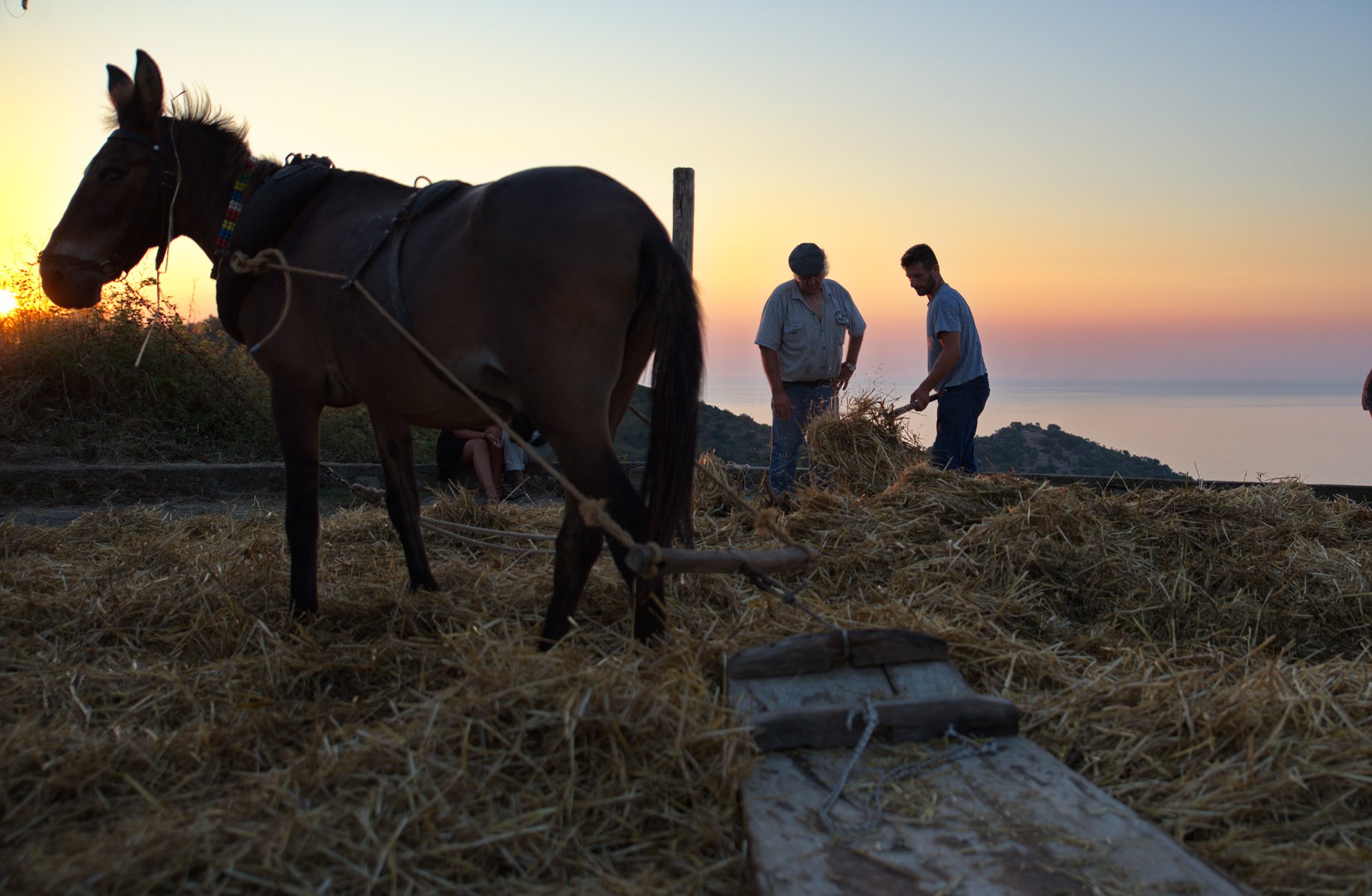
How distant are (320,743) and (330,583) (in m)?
1.87

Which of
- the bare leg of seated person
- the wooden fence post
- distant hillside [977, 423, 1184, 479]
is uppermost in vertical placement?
the wooden fence post

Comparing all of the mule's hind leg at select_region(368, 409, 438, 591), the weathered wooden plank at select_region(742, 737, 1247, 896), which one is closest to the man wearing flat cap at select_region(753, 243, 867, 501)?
the mule's hind leg at select_region(368, 409, 438, 591)

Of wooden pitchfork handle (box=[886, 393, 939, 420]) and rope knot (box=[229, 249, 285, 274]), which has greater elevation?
rope knot (box=[229, 249, 285, 274])

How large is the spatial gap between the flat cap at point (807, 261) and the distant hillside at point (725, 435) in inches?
147

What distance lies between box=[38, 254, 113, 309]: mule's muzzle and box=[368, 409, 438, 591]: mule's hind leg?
124 centimetres

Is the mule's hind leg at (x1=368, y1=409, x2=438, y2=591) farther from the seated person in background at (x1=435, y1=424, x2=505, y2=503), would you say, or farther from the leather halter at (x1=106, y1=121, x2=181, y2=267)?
the seated person in background at (x1=435, y1=424, x2=505, y2=503)

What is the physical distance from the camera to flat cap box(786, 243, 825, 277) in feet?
21.2

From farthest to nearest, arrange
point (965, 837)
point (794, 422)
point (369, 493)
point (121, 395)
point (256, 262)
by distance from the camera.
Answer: point (121, 395) → point (794, 422) → point (369, 493) → point (256, 262) → point (965, 837)

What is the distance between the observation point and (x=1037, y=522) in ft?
14.1

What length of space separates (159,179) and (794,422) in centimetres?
427

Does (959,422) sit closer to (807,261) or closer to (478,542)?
(807,261)

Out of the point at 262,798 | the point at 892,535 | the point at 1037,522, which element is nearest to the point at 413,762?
the point at 262,798

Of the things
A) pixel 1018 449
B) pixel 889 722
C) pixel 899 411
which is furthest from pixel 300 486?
pixel 1018 449

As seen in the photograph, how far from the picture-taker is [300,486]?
138 inches
